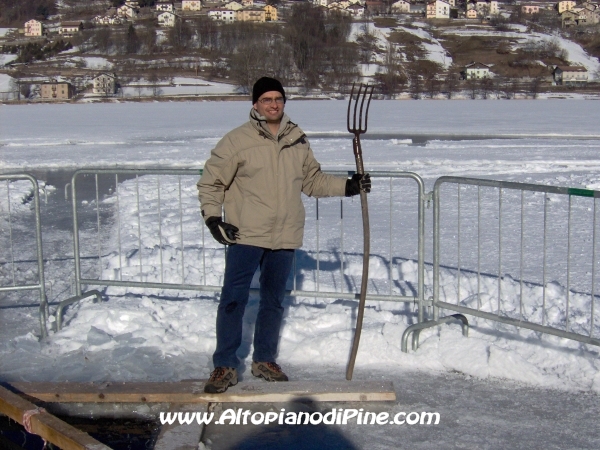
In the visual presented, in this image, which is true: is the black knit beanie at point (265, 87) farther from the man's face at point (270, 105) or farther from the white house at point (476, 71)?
the white house at point (476, 71)

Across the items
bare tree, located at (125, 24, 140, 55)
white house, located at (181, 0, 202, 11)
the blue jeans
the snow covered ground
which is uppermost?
white house, located at (181, 0, 202, 11)

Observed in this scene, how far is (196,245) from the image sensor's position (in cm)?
852

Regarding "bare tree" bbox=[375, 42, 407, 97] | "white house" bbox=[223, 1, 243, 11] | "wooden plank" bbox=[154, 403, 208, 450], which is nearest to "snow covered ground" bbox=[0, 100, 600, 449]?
"wooden plank" bbox=[154, 403, 208, 450]

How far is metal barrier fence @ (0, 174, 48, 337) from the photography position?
5824 millimetres

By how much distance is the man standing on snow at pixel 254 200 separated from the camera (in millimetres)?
4359

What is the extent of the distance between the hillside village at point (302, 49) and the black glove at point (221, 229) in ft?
243

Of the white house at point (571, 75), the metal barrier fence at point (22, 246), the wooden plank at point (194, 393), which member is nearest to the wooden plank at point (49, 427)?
the wooden plank at point (194, 393)

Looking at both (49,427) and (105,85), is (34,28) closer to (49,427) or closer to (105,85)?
(105,85)

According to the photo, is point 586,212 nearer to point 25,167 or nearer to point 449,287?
point 449,287

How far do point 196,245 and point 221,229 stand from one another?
425 cm

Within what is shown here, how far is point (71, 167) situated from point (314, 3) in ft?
477

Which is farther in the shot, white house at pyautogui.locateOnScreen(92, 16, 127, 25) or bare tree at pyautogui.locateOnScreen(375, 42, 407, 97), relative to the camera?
white house at pyautogui.locateOnScreen(92, 16, 127, 25)

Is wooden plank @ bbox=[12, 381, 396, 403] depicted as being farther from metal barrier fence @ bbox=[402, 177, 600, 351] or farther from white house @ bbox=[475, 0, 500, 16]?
white house @ bbox=[475, 0, 500, 16]

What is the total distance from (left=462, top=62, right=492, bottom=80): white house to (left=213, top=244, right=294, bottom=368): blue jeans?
95.3m
